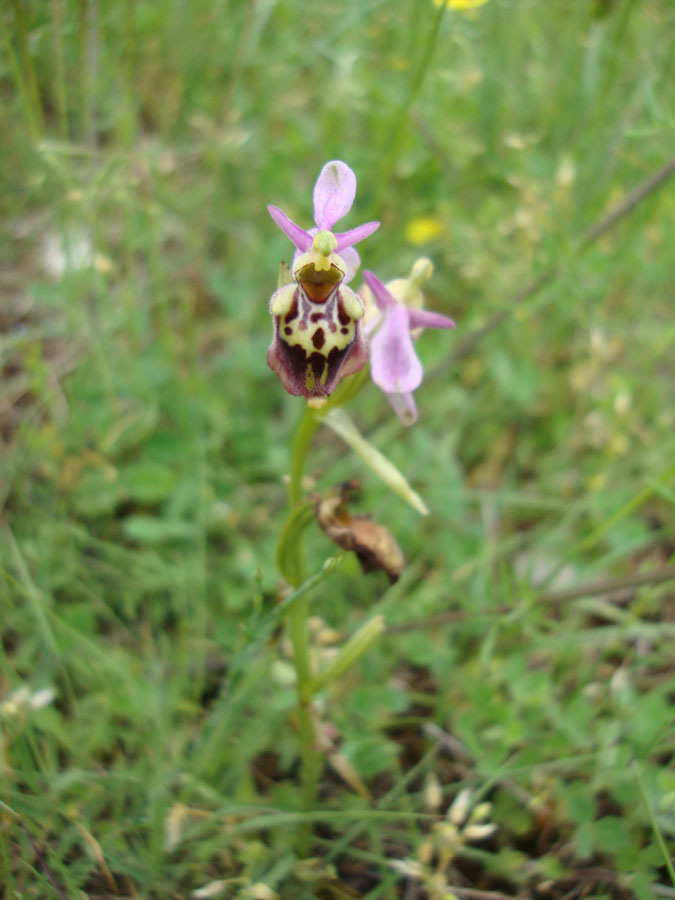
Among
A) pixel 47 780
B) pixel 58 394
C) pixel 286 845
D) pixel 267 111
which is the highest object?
pixel 267 111

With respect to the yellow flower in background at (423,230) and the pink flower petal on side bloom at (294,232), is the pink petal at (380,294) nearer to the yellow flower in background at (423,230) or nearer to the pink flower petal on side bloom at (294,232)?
the pink flower petal on side bloom at (294,232)

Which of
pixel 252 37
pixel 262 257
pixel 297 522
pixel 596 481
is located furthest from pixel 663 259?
pixel 297 522

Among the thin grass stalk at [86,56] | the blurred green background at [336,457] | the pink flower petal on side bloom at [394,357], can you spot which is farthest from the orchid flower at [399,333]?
the thin grass stalk at [86,56]

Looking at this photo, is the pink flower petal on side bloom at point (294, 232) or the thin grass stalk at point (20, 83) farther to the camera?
the thin grass stalk at point (20, 83)

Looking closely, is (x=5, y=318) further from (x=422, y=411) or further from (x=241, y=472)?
(x=422, y=411)

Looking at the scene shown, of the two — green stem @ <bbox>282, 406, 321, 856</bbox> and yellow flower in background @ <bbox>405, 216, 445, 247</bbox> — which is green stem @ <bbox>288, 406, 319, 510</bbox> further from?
yellow flower in background @ <bbox>405, 216, 445, 247</bbox>

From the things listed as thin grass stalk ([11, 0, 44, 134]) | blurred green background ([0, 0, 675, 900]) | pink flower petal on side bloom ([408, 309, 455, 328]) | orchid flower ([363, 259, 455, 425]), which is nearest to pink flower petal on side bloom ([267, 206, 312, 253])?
orchid flower ([363, 259, 455, 425])

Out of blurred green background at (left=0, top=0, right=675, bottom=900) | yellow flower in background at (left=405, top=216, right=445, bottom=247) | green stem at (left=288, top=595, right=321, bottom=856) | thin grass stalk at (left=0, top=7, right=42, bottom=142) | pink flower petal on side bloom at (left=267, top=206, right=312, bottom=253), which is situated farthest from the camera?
yellow flower in background at (left=405, top=216, right=445, bottom=247)
